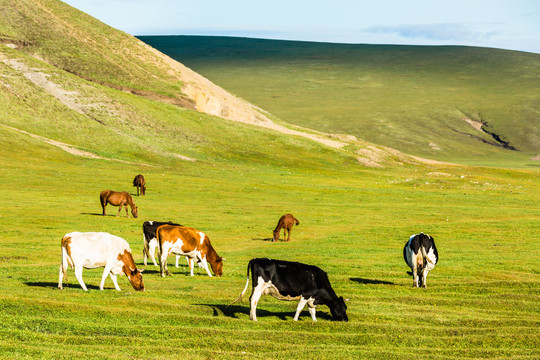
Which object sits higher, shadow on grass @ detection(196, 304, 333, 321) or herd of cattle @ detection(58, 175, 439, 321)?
herd of cattle @ detection(58, 175, 439, 321)

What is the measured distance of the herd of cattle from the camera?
1806cm

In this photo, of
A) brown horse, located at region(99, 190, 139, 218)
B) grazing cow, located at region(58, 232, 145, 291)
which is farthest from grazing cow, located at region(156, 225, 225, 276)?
brown horse, located at region(99, 190, 139, 218)

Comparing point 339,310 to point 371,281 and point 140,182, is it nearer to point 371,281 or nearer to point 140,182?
point 371,281

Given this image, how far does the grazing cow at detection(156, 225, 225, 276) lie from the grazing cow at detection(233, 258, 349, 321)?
759 cm

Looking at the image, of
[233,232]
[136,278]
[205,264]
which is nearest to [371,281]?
[205,264]

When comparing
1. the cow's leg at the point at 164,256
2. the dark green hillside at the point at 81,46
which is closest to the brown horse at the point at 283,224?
the cow's leg at the point at 164,256

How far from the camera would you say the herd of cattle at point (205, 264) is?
18.1 meters

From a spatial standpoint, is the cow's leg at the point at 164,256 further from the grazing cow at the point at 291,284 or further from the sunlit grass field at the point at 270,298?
the grazing cow at the point at 291,284

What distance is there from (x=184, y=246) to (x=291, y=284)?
8.58m

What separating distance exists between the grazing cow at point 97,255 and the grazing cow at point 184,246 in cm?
316

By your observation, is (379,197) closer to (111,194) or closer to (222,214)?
(222,214)

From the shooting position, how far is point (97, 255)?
2139 cm

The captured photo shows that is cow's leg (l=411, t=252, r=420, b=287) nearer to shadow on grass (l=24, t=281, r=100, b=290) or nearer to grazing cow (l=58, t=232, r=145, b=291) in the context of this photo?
grazing cow (l=58, t=232, r=145, b=291)

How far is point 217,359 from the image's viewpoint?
1484 centimetres
